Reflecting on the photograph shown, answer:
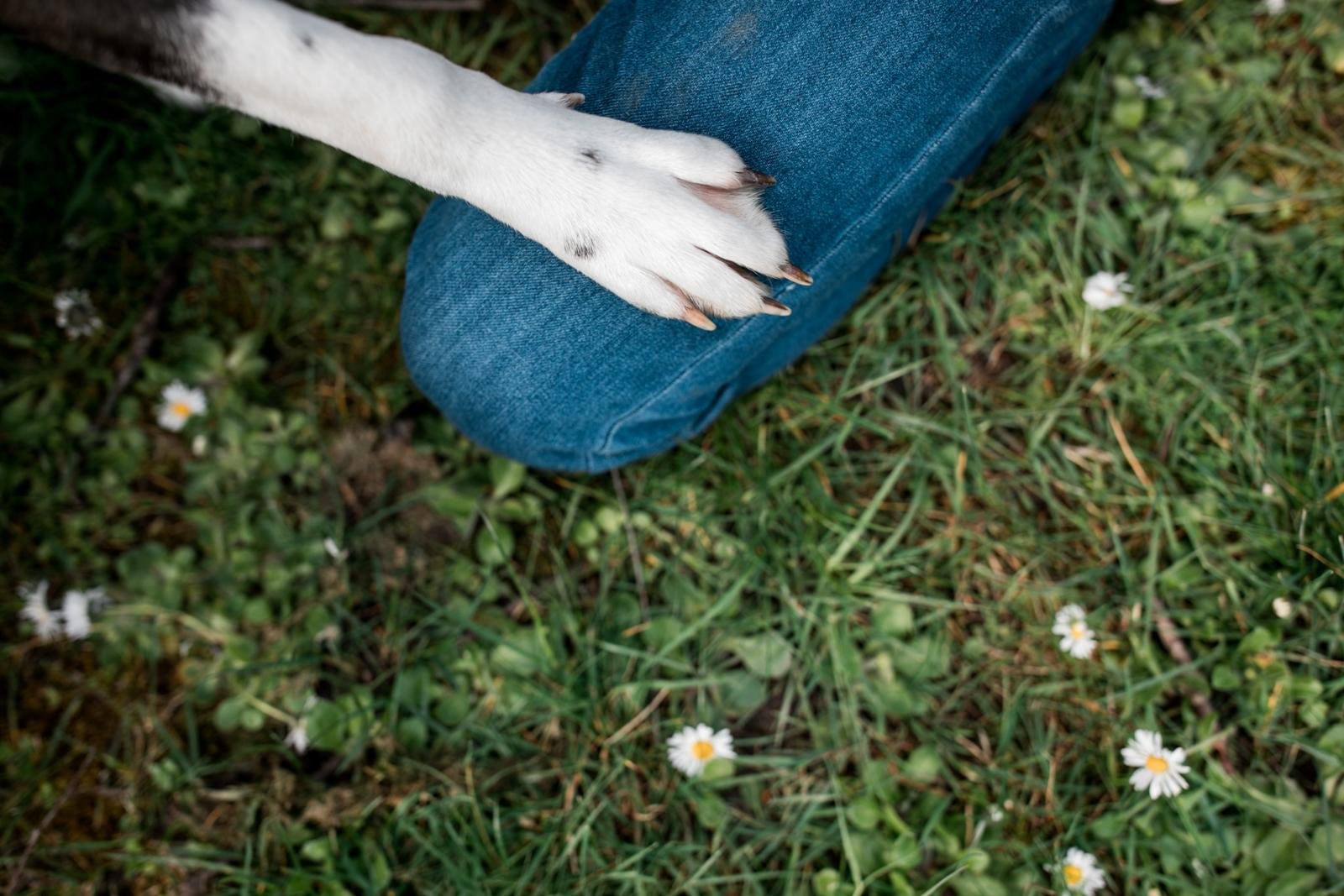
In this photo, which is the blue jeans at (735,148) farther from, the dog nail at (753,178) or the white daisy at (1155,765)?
the white daisy at (1155,765)

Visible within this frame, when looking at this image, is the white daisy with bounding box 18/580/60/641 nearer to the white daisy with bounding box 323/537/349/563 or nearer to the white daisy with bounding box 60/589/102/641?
the white daisy with bounding box 60/589/102/641

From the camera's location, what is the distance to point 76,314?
9.62ft

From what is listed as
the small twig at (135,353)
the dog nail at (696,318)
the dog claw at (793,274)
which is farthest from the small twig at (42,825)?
the dog claw at (793,274)

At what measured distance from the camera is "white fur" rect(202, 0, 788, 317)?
1789mm

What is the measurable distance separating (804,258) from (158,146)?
2195mm

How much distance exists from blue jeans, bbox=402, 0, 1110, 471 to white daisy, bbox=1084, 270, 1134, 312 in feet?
1.76

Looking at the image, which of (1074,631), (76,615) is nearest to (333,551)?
(76,615)

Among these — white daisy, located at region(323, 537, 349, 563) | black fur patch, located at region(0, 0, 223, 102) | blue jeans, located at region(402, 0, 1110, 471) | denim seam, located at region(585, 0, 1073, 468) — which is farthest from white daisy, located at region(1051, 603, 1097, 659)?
black fur patch, located at region(0, 0, 223, 102)

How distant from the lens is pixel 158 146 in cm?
295

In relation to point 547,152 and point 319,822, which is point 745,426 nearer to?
point 547,152

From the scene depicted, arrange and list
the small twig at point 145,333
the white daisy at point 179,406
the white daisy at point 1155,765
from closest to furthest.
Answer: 1. the white daisy at point 1155,765
2. the white daisy at point 179,406
3. the small twig at point 145,333

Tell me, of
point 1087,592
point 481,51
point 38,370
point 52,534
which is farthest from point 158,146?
point 1087,592

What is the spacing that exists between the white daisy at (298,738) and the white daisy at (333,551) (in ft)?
1.52

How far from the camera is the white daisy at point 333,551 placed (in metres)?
2.73
